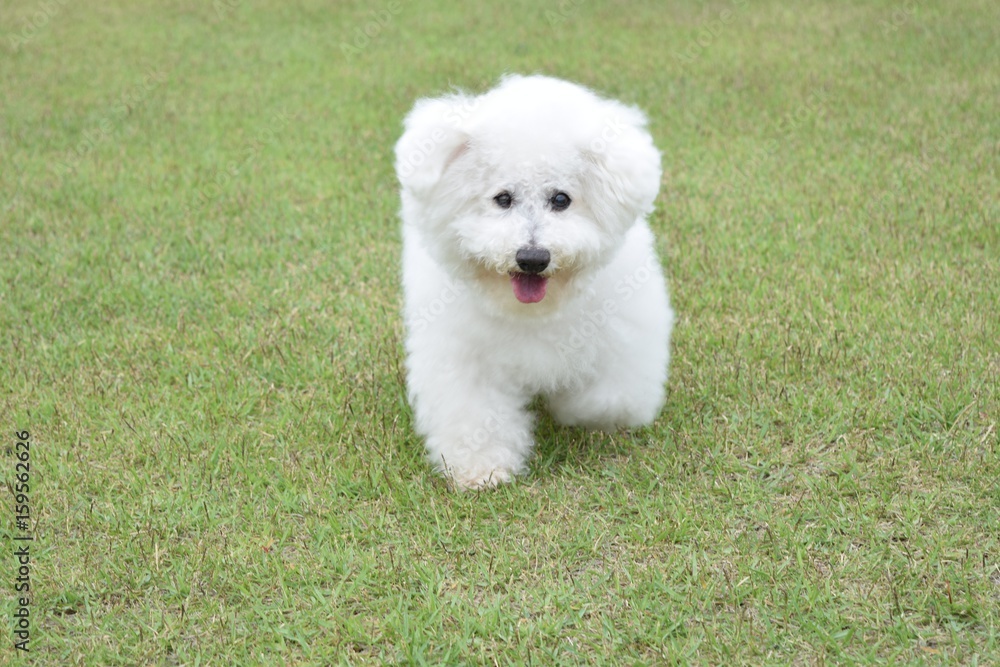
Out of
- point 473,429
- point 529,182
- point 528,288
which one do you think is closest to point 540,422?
point 473,429

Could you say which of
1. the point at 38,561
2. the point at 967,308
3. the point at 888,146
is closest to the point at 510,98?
the point at 38,561

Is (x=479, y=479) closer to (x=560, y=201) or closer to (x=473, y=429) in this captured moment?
(x=473, y=429)

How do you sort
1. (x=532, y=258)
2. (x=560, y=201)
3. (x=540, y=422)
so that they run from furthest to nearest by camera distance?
(x=540, y=422) → (x=560, y=201) → (x=532, y=258)

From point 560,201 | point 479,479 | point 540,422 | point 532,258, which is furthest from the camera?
point 540,422

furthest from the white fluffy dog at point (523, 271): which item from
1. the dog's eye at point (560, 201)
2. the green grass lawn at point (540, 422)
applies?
the green grass lawn at point (540, 422)

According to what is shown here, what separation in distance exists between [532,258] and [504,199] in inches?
8.6

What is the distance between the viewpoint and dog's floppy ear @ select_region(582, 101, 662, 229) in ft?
10.0

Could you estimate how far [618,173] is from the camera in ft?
10.0

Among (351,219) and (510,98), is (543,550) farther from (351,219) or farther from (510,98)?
(351,219)

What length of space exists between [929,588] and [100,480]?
2.60m

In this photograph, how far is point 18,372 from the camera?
4359 millimetres

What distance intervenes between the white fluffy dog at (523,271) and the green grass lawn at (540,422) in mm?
184

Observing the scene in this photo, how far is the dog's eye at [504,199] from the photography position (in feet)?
10.1

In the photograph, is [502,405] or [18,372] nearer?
[502,405]
